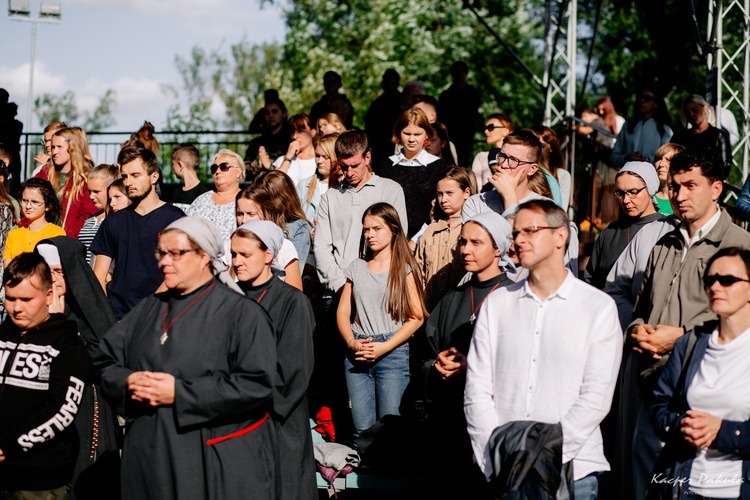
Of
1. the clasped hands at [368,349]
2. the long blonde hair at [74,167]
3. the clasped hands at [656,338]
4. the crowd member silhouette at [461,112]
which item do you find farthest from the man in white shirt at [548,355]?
the crowd member silhouette at [461,112]

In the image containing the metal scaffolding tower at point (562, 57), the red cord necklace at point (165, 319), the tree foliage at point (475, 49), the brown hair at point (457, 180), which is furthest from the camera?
the tree foliage at point (475, 49)

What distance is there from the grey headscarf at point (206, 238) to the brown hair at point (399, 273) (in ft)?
5.68

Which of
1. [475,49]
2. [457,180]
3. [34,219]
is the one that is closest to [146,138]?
[34,219]

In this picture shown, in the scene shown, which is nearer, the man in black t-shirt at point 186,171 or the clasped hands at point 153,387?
the clasped hands at point 153,387

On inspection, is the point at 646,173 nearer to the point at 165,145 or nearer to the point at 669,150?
the point at 669,150

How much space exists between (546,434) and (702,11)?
2648 cm

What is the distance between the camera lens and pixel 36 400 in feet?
16.4

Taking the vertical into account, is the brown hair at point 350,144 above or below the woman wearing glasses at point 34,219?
above

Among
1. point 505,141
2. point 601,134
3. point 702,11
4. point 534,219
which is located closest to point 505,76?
point 702,11

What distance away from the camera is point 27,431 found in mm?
4914

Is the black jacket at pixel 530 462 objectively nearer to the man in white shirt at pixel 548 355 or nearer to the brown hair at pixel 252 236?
the man in white shirt at pixel 548 355

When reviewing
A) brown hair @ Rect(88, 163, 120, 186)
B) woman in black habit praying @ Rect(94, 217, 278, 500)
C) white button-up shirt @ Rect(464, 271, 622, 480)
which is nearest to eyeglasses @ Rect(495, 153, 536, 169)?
white button-up shirt @ Rect(464, 271, 622, 480)

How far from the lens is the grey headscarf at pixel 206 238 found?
15.3 ft

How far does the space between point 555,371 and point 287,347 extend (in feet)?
5.36
